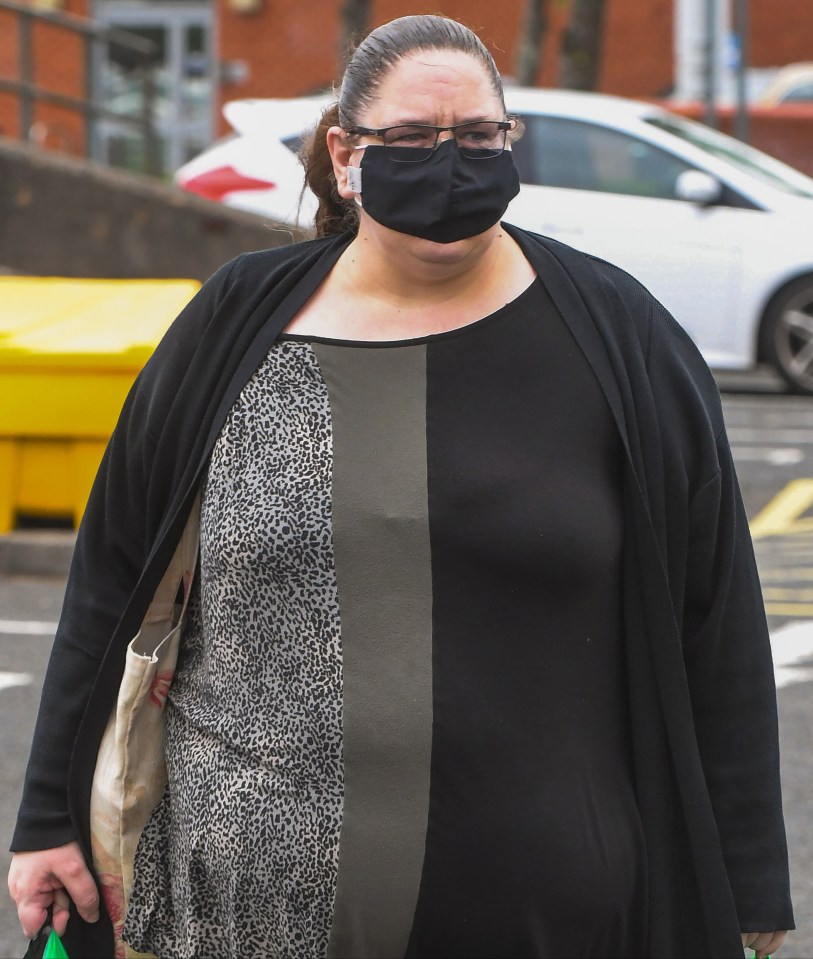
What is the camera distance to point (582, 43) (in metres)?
16.5

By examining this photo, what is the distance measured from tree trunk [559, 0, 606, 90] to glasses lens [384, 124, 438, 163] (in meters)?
14.7

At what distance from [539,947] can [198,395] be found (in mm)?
828

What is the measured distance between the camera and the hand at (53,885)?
2.31 metres

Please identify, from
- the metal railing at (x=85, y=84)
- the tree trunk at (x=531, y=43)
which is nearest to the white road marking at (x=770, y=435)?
the metal railing at (x=85, y=84)

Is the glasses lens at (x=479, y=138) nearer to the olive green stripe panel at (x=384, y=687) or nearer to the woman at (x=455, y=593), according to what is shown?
the woman at (x=455, y=593)

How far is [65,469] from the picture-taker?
6.76 meters

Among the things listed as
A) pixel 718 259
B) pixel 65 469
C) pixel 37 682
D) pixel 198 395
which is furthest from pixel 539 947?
pixel 718 259

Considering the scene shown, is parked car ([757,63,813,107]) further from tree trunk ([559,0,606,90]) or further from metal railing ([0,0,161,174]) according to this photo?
metal railing ([0,0,161,174])

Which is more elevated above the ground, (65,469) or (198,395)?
(198,395)

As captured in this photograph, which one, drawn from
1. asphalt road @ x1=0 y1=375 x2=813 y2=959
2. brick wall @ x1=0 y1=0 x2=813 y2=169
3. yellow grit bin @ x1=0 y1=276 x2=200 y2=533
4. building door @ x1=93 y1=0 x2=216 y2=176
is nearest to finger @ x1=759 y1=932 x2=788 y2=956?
asphalt road @ x1=0 y1=375 x2=813 y2=959

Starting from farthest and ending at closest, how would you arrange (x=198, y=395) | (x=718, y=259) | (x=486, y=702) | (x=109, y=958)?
(x=718, y=259) → (x=109, y=958) → (x=198, y=395) → (x=486, y=702)

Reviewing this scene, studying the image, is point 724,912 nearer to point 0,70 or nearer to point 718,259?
point 718,259

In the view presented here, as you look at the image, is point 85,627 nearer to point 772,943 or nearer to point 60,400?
point 772,943

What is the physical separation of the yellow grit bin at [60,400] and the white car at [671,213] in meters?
4.01
